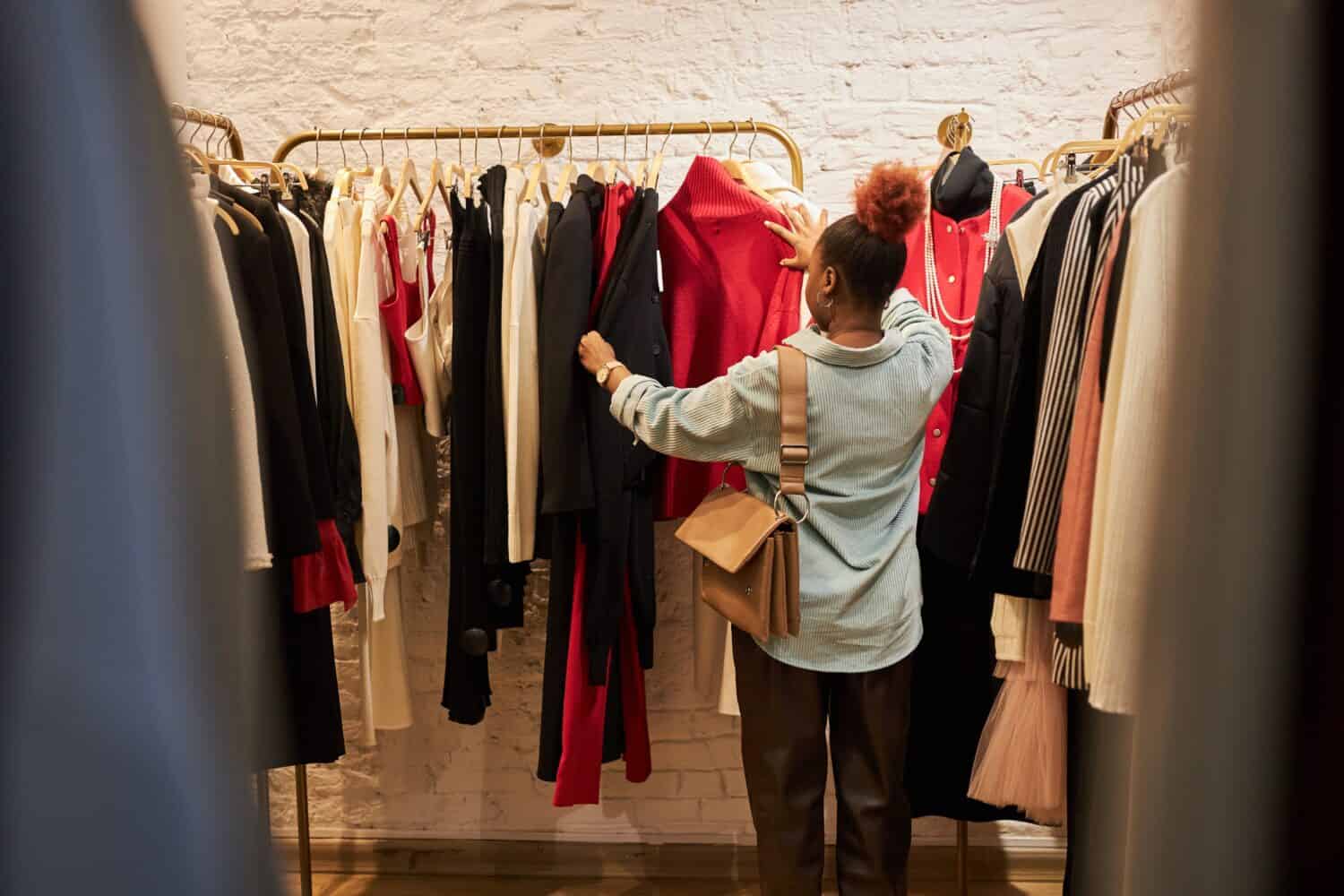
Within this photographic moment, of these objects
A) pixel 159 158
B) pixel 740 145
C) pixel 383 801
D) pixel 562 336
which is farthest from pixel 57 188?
pixel 383 801

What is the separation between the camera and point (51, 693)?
0.16 m

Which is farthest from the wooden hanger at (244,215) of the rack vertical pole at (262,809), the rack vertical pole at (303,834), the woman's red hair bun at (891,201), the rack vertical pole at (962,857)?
the rack vertical pole at (962,857)

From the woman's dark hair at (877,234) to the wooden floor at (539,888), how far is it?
1428mm

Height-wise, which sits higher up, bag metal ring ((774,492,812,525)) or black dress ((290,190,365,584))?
black dress ((290,190,365,584))

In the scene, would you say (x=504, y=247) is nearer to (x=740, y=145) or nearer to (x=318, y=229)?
(x=318, y=229)

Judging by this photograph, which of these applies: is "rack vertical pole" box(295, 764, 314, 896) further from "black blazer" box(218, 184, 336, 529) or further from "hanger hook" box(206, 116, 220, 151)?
"hanger hook" box(206, 116, 220, 151)

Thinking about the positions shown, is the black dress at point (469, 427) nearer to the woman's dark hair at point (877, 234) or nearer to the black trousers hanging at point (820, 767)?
the black trousers hanging at point (820, 767)

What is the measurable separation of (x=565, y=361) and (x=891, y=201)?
0.58 metres

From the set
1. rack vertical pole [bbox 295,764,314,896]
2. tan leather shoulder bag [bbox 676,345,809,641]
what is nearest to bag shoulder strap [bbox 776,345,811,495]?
tan leather shoulder bag [bbox 676,345,809,641]

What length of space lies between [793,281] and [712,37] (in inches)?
28.0

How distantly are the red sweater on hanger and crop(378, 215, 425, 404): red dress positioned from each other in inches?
19.1

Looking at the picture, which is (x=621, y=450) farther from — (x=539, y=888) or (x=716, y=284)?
(x=539, y=888)

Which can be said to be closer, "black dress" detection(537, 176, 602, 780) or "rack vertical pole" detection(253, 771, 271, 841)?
"rack vertical pole" detection(253, 771, 271, 841)

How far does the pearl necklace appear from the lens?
1607 mm
